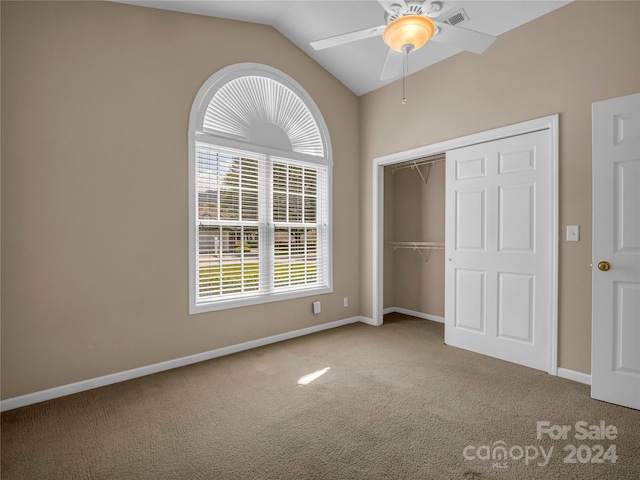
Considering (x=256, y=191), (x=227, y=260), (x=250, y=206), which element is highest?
(x=256, y=191)

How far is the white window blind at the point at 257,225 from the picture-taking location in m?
3.41

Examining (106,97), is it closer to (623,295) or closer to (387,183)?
(387,183)

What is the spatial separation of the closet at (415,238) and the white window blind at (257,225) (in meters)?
1.45

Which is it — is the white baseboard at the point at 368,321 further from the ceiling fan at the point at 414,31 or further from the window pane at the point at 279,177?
the ceiling fan at the point at 414,31

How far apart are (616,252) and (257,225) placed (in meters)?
3.14

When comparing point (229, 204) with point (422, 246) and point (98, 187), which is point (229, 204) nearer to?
point (98, 187)

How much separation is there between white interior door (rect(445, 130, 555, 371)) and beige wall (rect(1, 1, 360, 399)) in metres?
2.47

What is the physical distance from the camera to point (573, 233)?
2.82 m

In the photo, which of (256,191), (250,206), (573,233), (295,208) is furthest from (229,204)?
(573,233)

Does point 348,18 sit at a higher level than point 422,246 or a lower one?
higher

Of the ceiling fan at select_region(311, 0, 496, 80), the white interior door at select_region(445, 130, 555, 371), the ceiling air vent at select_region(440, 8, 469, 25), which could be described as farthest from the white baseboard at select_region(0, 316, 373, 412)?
the ceiling air vent at select_region(440, 8, 469, 25)

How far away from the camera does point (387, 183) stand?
5.34m

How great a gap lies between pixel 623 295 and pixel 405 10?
2.47 m

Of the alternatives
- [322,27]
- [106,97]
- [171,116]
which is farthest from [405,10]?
[106,97]
